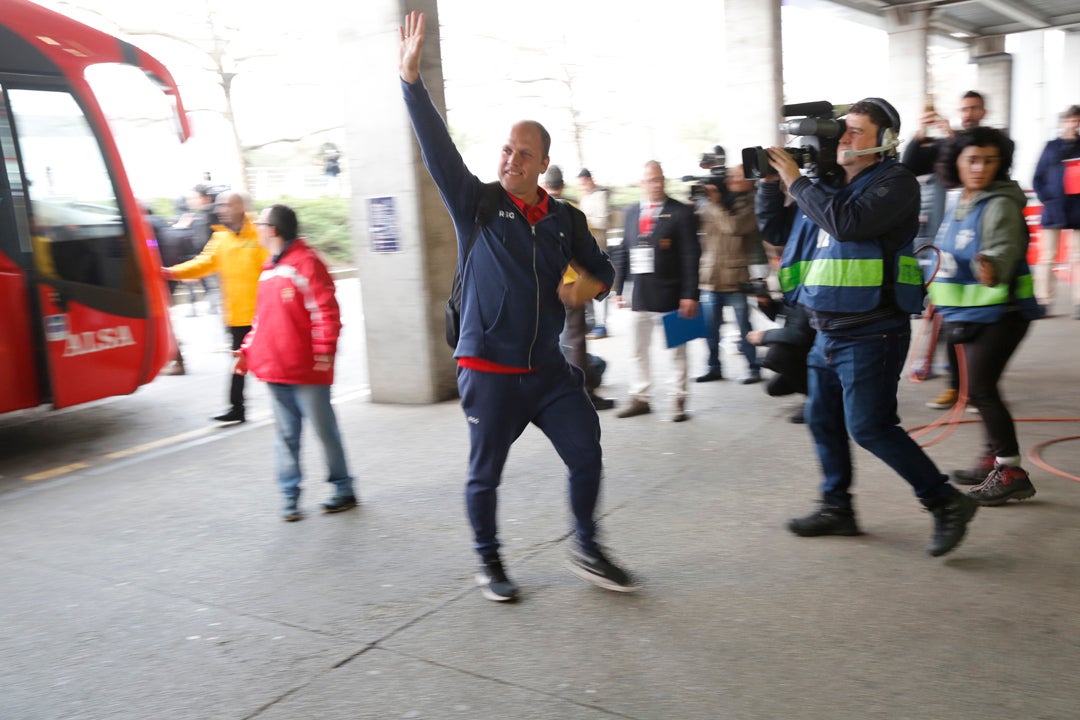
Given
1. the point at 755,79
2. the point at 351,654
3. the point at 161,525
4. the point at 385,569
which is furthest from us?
the point at 755,79

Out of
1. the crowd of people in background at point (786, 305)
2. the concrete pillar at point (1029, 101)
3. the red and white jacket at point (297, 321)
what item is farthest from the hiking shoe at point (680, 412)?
the concrete pillar at point (1029, 101)

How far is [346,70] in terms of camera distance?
7473mm

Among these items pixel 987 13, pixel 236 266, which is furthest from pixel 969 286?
pixel 987 13

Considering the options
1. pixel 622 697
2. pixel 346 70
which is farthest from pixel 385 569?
pixel 346 70

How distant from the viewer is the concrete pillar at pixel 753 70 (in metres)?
13.7

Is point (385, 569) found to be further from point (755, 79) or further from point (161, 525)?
point (755, 79)

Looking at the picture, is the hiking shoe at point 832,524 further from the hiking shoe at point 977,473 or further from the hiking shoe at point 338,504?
the hiking shoe at point 338,504

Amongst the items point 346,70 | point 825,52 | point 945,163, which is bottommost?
point 945,163

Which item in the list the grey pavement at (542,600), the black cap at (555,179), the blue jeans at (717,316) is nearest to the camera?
the grey pavement at (542,600)

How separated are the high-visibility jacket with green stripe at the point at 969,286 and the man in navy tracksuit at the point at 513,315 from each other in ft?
6.16

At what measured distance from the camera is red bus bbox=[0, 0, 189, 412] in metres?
6.25

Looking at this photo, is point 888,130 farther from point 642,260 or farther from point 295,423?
point 295,423

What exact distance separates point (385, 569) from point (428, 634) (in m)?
0.72

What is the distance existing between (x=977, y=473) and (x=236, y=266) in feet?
16.8
